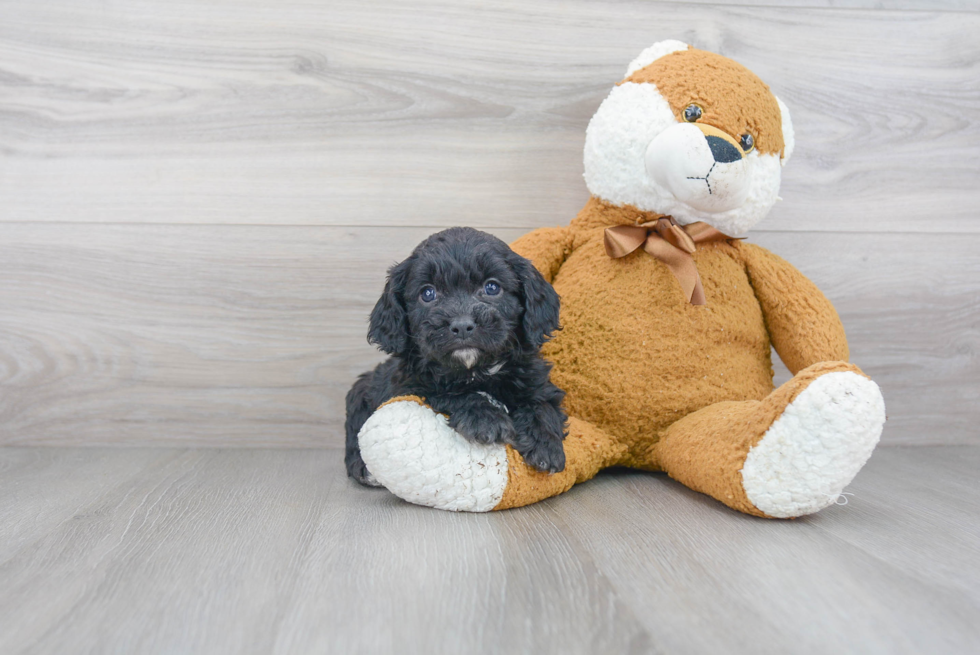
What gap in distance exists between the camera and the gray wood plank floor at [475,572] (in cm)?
74

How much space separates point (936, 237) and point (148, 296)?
1.92 meters

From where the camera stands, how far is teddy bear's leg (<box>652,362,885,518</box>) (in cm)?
100

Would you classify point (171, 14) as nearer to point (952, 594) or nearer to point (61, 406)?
point (61, 406)

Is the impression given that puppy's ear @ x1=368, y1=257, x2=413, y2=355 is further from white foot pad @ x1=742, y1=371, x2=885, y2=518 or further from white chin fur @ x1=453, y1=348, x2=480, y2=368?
white foot pad @ x1=742, y1=371, x2=885, y2=518

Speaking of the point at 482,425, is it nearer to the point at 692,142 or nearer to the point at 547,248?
the point at 547,248

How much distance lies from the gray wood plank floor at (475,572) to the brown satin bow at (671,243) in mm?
383

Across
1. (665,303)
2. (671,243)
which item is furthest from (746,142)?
(665,303)

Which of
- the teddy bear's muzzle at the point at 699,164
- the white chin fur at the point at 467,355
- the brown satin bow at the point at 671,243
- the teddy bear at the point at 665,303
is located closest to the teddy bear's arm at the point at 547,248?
the teddy bear at the point at 665,303

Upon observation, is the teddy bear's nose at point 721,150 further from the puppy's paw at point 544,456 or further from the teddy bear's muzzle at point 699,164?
the puppy's paw at point 544,456

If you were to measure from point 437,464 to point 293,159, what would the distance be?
90 centimetres

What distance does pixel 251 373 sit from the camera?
1657 millimetres

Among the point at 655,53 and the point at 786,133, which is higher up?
the point at 655,53

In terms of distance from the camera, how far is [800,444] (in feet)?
3.35

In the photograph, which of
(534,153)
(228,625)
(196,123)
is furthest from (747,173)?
(196,123)
